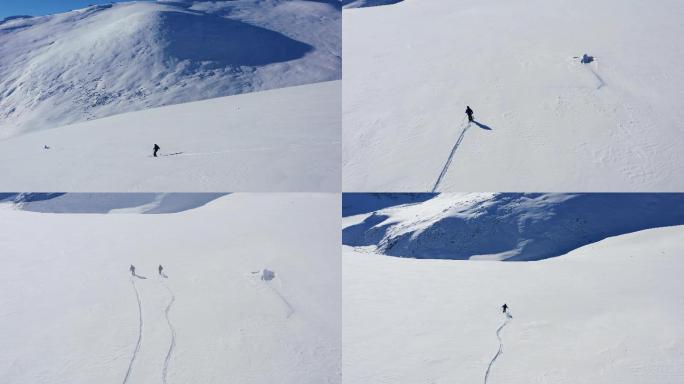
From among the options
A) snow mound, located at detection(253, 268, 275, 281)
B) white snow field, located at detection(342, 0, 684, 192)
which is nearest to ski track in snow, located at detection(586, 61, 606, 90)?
white snow field, located at detection(342, 0, 684, 192)

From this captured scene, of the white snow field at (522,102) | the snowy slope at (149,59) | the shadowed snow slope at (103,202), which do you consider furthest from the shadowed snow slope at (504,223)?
the snowy slope at (149,59)

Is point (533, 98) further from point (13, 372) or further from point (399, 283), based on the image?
point (13, 372)

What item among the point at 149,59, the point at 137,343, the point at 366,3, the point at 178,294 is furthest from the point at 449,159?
the point at 366,3

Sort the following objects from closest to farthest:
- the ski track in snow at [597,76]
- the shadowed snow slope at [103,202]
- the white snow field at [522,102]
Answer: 1. the white snow field at [522,102]
2. the ski track in snow at [597,76]
3. the shadowed snow slope at [103,202]

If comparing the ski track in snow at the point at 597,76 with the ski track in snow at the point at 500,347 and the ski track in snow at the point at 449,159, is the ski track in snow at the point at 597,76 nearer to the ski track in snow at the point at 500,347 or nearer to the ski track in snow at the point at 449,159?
the ski track in snow at the point at 449,159

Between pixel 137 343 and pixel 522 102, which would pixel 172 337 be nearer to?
pixel 137 343

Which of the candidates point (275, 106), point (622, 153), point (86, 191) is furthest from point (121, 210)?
point (622, 153)
